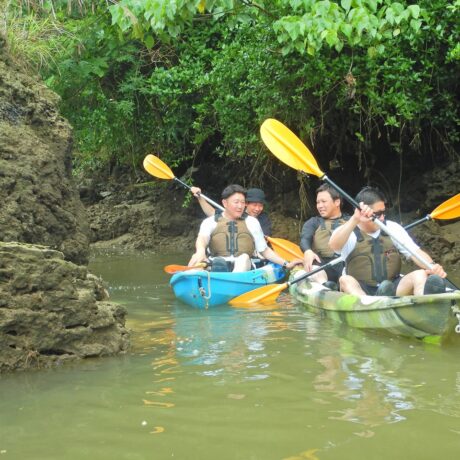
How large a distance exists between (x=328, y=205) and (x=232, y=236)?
113 cm

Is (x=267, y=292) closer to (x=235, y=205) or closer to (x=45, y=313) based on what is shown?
(x=235, y=205)

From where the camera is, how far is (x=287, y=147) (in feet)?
22.0

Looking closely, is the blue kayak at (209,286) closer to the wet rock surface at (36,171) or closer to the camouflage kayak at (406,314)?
the wet rock surface at (36,171)

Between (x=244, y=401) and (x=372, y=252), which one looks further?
(x=372, y=252)

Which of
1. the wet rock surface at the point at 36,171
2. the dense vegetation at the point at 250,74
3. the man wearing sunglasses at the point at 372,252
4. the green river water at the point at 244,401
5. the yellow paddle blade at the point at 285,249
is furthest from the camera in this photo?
the yellow paddle blade at the point at 285,249

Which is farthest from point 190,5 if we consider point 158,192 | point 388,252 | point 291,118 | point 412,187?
point 158,192

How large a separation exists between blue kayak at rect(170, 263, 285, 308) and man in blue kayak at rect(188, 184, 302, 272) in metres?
0.47

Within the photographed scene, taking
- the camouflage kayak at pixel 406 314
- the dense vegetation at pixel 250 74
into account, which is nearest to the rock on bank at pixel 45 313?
the camouflage kayak at pixel 406 314

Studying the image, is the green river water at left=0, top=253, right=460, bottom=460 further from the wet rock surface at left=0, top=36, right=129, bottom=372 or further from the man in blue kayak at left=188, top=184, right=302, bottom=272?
the man in blue kayak at left=188, top=184, right=302, bottom=272

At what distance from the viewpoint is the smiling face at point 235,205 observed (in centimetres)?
767

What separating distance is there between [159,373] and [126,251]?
28.5 feet

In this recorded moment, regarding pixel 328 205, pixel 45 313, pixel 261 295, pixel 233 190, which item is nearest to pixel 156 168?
pixel 233 190

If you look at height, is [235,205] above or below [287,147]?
below

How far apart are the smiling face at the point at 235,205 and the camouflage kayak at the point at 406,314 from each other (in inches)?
80.8
